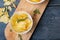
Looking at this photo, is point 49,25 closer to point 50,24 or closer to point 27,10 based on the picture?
point 50,24

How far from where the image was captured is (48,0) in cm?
95

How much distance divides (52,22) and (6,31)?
0.23 m

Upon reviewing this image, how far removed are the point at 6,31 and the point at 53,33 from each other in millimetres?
225

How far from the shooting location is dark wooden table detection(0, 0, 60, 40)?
874 millimetres

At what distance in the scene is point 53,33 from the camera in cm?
88

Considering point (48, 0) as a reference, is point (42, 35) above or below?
below

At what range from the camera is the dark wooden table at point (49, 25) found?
0.87 metres

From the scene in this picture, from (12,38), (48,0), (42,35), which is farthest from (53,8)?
(12,38)

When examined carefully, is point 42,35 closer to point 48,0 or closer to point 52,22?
point 52,22

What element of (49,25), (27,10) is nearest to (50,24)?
(49,25)

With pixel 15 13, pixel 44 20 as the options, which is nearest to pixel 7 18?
pixel 15 13

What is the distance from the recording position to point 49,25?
898 mm

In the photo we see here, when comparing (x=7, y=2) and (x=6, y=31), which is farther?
(x=7, y=2)

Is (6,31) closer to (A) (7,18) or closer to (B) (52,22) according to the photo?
(A) (7,18)
